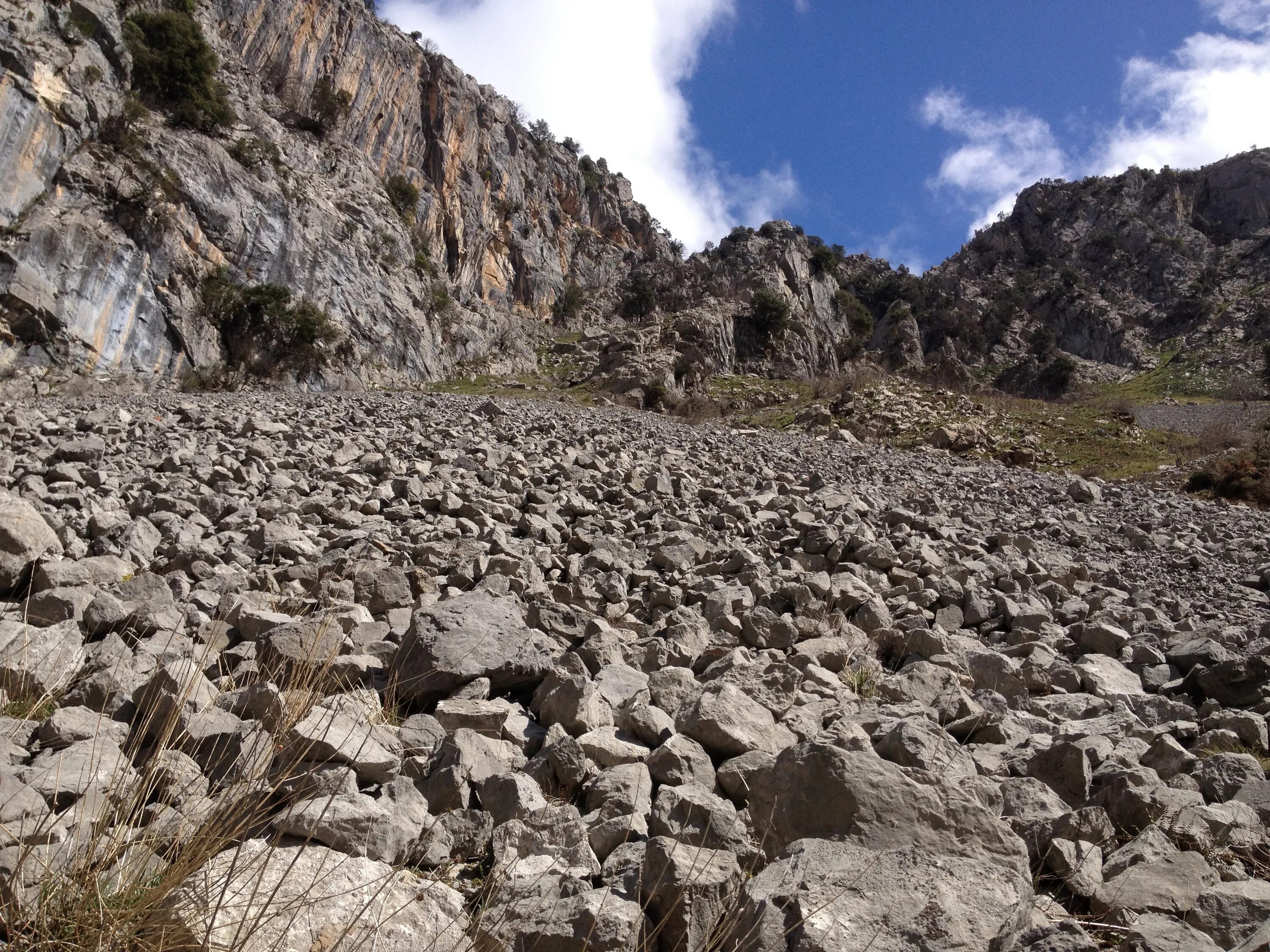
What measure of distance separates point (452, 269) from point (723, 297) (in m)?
17.7

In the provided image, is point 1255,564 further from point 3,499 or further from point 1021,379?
point 1021,379

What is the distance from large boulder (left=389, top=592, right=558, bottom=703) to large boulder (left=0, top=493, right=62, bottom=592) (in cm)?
195

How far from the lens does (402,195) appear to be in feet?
144

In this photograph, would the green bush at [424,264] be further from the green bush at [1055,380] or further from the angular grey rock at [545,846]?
the angular grey rock at [545,846]

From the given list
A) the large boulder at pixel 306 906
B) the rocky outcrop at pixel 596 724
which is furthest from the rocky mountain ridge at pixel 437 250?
the large boulder at pixel 306 906

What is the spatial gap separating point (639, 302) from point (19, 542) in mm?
54467

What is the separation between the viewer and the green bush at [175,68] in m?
27.4

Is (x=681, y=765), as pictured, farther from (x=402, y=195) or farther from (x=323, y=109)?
(x=402, y=195)

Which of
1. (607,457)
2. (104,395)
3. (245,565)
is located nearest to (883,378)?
(607,457)

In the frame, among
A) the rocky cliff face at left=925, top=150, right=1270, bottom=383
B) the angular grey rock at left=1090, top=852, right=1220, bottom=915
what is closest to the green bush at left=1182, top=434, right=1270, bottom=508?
the angular grey rock at left=1090, top=852, right=1220, bottom=915

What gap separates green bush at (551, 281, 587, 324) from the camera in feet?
184

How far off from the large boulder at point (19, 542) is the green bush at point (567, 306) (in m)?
53.2

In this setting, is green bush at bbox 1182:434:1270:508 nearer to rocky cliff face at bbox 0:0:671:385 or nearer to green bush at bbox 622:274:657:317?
rocky cliff face at bbox 0:0:671:385

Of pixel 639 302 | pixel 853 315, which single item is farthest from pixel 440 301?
pixel 853 315
